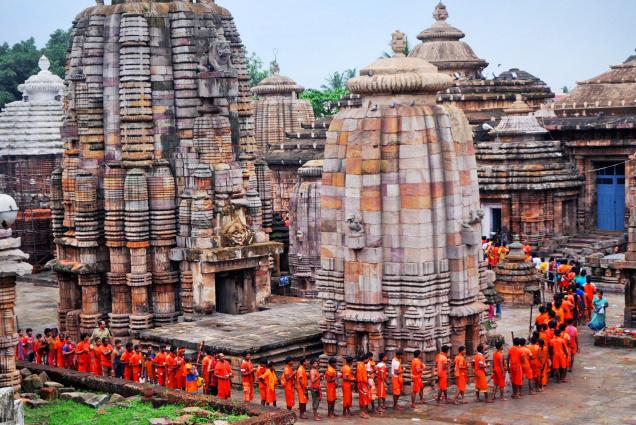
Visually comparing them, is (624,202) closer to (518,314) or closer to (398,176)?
(518,314)

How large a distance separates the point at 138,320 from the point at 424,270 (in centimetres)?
816

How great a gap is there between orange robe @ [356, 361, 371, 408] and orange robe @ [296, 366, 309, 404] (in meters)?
0.93

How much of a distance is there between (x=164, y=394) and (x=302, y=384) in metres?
2.50

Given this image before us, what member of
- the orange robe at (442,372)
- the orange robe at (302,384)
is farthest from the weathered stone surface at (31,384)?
the orange robe at (442,372)

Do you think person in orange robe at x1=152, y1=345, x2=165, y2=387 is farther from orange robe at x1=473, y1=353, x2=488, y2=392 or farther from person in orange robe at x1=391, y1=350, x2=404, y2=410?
orange robe at x1=473, y1=353, x2=488, y2=392

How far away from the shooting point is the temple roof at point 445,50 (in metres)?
55.1

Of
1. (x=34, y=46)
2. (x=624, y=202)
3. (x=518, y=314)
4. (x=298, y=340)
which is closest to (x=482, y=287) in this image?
(x=298, y=340)

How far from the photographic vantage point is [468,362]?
2742 centimetres

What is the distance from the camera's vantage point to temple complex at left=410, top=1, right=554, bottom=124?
49.7 metres

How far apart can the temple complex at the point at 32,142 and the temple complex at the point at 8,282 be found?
2448cm

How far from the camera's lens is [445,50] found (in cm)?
5572

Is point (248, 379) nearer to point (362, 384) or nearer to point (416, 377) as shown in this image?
point (362, 384)

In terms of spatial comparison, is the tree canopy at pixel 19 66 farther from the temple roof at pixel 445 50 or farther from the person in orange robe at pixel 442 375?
the person in orange robe at pixel 442 375

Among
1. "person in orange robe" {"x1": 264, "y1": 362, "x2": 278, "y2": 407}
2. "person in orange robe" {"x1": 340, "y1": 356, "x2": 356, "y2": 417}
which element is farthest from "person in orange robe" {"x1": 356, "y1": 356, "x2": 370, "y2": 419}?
"person in orange robe" {"x1": 264, "y1": 362, "x2": 278, "y2": 407}
